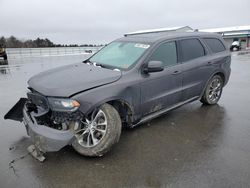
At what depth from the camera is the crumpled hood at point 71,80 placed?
9.73ft

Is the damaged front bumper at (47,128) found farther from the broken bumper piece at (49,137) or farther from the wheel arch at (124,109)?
the wheel arch at (124,109)

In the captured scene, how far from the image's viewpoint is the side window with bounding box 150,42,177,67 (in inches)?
156

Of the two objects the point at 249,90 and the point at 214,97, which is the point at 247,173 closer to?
the point at 214,97

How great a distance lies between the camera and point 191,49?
467cm

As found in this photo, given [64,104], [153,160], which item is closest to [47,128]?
[64,104]

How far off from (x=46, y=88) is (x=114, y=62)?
4.62 feet

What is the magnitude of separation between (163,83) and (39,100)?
211 cm

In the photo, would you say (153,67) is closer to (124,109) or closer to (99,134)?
(124,109)

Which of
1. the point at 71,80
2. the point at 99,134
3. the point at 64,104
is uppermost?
the point at 71,80

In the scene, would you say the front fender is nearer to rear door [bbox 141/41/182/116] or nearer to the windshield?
rear door [bbox 141/41/182/116]

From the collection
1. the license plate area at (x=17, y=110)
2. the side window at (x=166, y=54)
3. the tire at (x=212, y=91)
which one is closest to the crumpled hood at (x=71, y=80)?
the license plate area at (x=17, y=110)

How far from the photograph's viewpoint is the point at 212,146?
11.3ft

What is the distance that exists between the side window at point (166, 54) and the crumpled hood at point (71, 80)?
0.88 metres

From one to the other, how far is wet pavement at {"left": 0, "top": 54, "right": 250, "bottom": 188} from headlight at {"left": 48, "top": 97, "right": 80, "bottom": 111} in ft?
2.51
